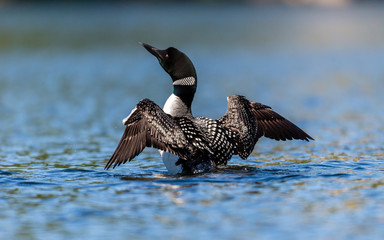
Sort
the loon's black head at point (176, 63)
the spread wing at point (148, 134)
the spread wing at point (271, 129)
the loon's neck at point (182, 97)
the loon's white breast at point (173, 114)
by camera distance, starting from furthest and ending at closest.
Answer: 1. the spread wing at point (271, 129)
2. the loon's black head at point (176, 63)
3. the loon's neck at point (182, 97)
4. the loon's white breast at point (173, 114)
5. the spread wing at point (148, 134)

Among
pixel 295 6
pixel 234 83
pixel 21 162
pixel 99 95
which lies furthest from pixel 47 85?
pixel 295 6

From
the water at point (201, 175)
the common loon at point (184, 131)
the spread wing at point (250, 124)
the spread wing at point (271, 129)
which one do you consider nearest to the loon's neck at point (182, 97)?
the common loon at point (184, 131)

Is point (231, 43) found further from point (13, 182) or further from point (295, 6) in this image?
point (295, 6)

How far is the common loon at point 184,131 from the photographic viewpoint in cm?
771

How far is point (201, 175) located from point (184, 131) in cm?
54

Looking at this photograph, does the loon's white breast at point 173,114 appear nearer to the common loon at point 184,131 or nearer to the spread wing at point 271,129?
the common loon at point 184,131

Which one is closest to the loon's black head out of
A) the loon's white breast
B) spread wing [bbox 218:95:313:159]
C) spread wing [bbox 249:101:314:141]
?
the loon's white breast

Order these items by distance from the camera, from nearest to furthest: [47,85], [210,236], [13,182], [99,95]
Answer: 1. [210,236]
2. [13,182]
3. [99,95]
4. [47,85]

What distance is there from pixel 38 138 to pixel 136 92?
629cm

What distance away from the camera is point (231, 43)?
3366 centimetres

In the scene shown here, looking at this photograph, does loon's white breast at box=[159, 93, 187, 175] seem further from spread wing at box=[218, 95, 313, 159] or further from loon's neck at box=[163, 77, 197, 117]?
spread wing at box=[218, 95, 313, 159]

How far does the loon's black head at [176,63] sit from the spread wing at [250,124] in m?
0.63

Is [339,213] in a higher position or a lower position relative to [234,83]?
lower

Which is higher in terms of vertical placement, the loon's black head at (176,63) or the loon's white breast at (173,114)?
the loon's black head at (176,63)
